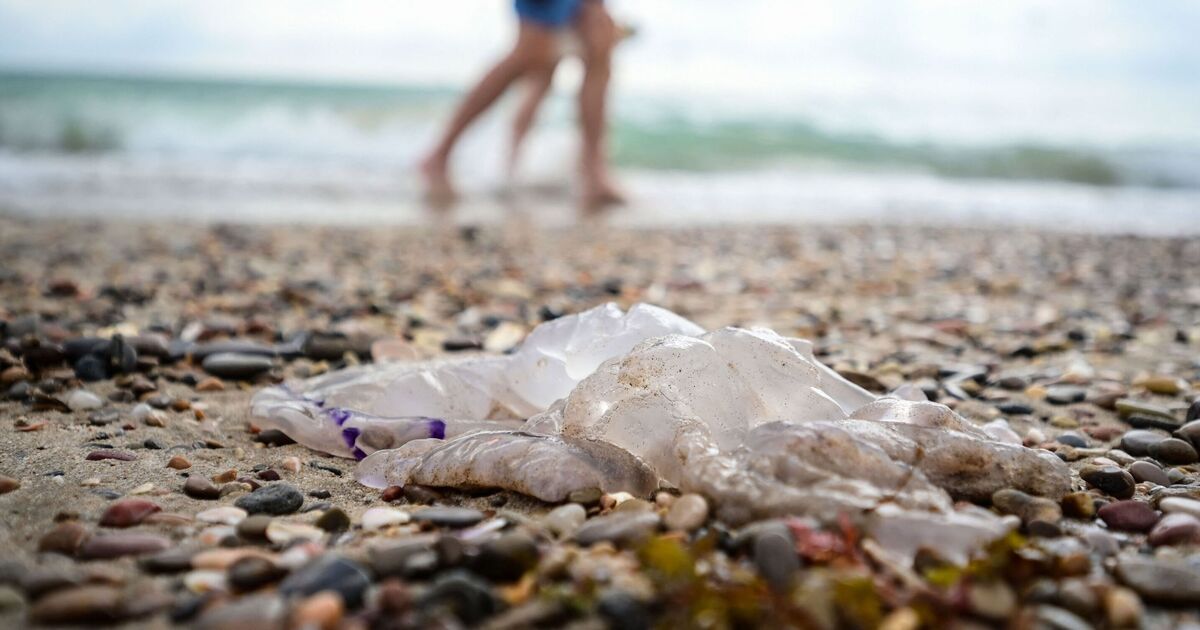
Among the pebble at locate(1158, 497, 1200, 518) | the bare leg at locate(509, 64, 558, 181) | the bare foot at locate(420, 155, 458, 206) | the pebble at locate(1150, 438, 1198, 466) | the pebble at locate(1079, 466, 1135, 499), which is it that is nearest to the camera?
the pebble at locate(1158, 497, 1200, 518)

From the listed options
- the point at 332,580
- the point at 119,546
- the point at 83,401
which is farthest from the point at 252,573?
the point at 83,401

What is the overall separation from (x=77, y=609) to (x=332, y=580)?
29 centimetres

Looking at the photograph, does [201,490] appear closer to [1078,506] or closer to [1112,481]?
[1078,506]

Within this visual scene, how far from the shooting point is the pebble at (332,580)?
1143 millimetres

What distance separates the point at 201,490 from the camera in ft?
5.25

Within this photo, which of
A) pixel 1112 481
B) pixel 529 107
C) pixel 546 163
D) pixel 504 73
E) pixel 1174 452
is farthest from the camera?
pixel 546 163

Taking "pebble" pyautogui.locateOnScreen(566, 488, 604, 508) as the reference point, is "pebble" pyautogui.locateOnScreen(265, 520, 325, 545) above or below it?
below

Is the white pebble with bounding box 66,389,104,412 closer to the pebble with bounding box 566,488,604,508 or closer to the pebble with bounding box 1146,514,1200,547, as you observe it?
the pebble with bounding box 566,488,604,508

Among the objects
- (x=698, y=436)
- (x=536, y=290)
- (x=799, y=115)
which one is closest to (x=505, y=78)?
(x=536, y=290)

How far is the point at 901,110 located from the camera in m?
22.1

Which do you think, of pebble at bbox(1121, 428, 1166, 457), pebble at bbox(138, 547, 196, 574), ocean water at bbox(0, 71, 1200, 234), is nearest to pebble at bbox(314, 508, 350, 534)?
pebble at bbox(138, 547, 196, 574)

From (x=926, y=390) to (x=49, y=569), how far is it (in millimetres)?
1968

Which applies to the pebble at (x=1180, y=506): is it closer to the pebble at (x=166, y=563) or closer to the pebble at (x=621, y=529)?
the pebble at (x=621, y=529)

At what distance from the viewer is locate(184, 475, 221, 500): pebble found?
160 cm
